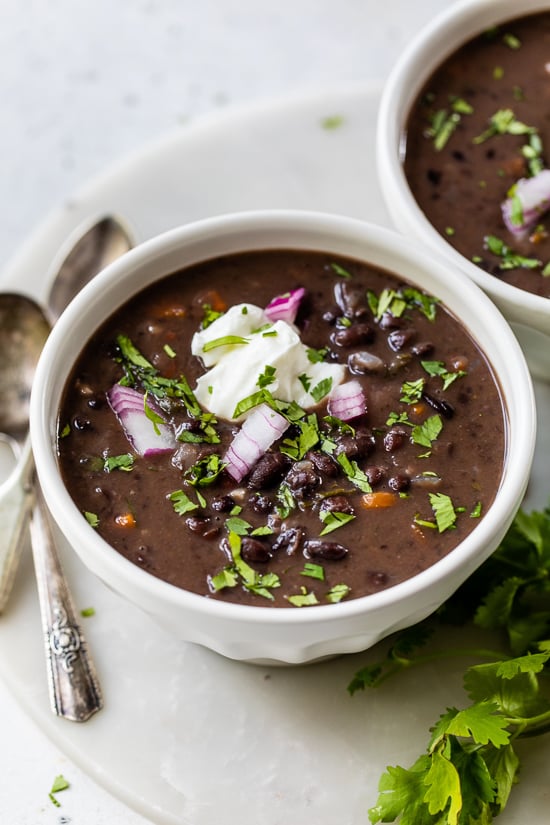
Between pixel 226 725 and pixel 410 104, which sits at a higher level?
pixel 410 104

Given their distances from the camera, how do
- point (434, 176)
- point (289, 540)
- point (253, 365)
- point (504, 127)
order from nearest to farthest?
1. point (289, 540)
2. point (253, 365)
3. point (434, 176)
4. point (504, 127)

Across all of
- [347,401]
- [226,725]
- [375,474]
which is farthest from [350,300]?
[226,725]

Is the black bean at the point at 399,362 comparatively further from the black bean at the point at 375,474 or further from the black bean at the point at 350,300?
the black bean at the point at 375,474

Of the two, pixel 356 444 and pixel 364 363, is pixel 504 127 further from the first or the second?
pixel 356 444

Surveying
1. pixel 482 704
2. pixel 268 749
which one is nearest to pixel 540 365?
pixel 482 704

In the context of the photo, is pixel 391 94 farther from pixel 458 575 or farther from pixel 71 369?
pixel 458 575

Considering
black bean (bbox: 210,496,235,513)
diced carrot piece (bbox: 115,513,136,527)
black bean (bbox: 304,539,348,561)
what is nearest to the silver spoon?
diced carrot piece (bbox: 115,513,136,527)
